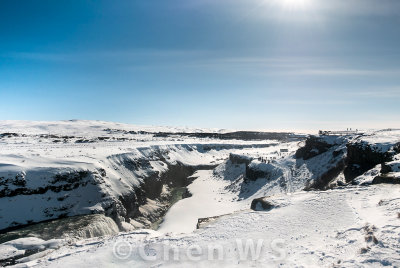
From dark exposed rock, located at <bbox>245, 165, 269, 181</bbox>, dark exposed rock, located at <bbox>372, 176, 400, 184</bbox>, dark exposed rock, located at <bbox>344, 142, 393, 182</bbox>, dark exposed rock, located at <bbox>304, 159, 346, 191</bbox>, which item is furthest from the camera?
dark exposed rock, located at <bbox>245, 165, 269, 181</bbox>

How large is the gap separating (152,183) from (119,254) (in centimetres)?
3396

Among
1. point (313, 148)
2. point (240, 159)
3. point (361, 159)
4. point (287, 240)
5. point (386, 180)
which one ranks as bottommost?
point (240, 159)

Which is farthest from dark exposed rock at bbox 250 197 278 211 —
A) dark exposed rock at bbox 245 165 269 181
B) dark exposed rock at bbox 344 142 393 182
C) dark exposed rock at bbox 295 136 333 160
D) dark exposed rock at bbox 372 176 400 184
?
dark exposed rock at bbox 295 136 333 160

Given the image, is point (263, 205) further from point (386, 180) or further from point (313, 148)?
point (313, 148)

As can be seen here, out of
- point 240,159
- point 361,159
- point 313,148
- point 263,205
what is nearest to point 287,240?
point 263,205

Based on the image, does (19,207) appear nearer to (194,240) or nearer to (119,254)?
(119,254)

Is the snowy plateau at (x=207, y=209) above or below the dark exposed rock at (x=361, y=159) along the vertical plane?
below

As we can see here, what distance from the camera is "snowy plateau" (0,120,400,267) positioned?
11.6 meters

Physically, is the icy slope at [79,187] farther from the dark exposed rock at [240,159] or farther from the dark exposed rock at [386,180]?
the dark exposed rock at [386,180]

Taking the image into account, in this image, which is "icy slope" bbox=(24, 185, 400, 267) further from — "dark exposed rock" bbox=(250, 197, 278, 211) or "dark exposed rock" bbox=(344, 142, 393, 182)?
"dark exposed rock" bbox=(344, 142, 393, 182)

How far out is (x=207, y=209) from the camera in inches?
1449

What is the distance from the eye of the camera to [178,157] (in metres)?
71.1

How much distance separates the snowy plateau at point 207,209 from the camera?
11570mm

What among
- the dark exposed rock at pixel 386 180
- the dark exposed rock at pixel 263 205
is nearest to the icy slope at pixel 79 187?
the dark exposed rock at pixel 263 205
